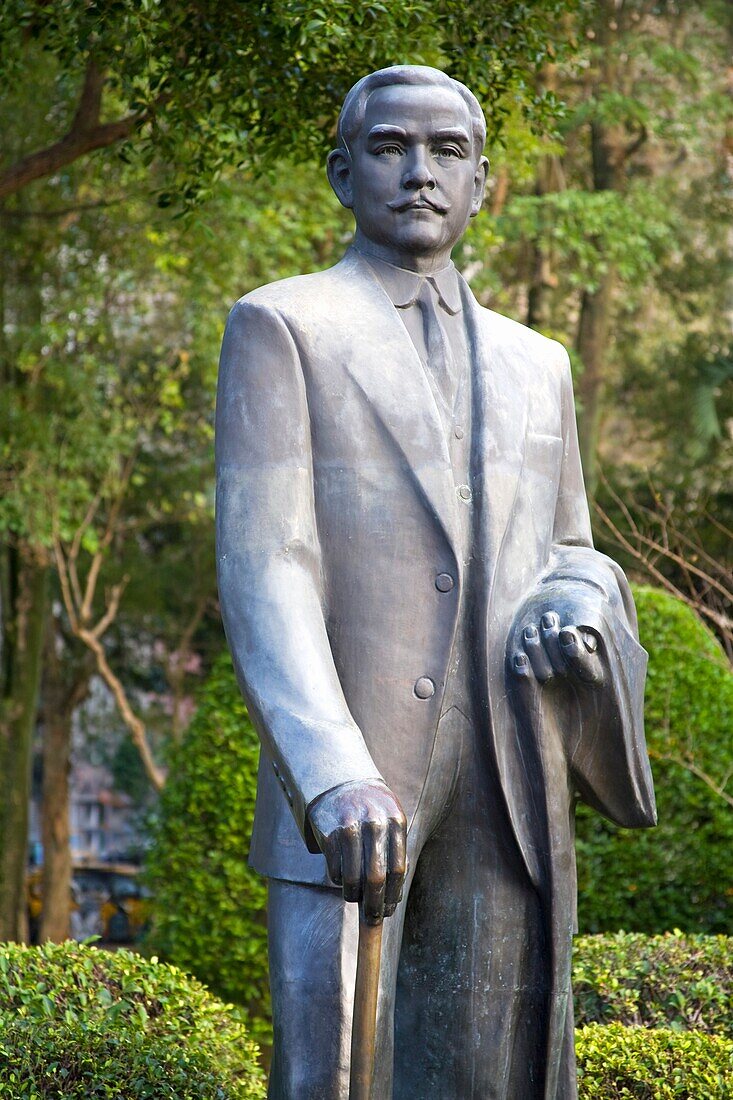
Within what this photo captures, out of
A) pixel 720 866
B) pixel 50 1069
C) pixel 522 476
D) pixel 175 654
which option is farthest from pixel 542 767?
pixel 175 654

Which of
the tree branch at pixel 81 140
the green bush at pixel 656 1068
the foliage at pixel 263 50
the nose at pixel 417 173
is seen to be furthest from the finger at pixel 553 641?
the tree branch at pixel 81 140

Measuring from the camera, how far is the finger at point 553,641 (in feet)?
10.8

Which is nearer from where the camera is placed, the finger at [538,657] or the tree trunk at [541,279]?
the finger at [538,657]

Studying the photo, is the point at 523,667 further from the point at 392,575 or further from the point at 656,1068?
the point at 656,1068

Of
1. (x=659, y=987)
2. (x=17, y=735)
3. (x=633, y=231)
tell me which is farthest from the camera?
(x=17, y=735)

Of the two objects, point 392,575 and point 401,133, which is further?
point 401,133

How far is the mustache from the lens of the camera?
346 cm

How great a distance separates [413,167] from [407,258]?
20 centimetres

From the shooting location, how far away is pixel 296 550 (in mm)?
3301

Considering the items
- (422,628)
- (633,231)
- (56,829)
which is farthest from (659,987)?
(56,829)

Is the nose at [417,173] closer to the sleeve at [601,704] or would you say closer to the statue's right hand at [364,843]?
the sleeve at [601,704]

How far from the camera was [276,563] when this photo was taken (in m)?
3.27

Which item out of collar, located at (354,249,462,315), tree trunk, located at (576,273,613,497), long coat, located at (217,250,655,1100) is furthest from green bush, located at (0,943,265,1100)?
tree trunk, located at (576,273,613,497)

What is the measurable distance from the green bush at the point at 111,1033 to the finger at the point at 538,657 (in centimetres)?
208
